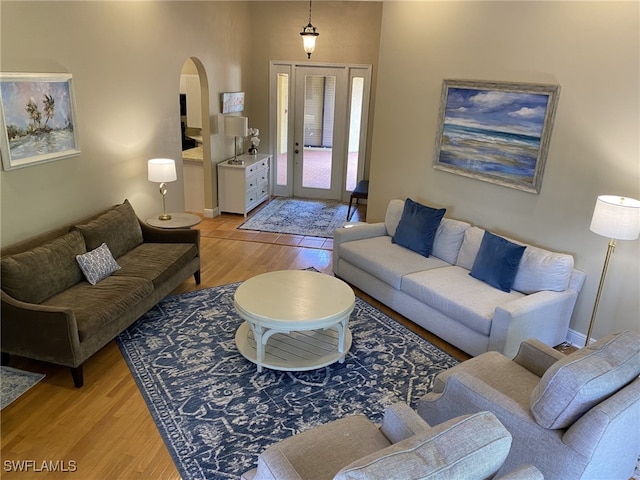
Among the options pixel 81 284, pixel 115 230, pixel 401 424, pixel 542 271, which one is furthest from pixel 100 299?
pixel 542 271

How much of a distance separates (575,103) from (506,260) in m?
1.36

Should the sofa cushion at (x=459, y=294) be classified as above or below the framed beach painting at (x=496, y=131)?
below

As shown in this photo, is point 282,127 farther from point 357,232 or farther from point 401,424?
point 401,424

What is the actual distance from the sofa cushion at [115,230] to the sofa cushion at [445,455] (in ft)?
10.9

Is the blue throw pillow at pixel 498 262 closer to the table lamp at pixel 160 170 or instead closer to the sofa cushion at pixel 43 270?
the table lamp at pixel 160 170

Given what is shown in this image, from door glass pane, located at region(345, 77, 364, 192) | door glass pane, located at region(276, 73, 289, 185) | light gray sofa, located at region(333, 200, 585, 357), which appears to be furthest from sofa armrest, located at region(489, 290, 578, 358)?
door glass pane, located at region(276, 73, 289, 185)

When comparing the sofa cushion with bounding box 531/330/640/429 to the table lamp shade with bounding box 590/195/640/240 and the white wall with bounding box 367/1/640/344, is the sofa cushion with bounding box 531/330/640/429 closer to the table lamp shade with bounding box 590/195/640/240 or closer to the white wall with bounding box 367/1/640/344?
the table lamp shade with bounding box 590/195/640/240

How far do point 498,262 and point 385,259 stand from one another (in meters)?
1.04

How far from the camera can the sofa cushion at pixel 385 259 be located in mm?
4230

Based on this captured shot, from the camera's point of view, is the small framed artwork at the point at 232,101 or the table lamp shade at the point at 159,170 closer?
the table lamp shade at the point at 159,170

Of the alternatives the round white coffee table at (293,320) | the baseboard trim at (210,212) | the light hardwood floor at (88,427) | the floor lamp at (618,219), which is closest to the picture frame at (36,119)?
the light hardwood floor at (88,427)

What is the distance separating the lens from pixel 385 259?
174 inches

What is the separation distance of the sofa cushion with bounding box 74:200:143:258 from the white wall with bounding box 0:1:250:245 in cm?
22

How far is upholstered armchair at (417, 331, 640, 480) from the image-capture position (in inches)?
76.3
